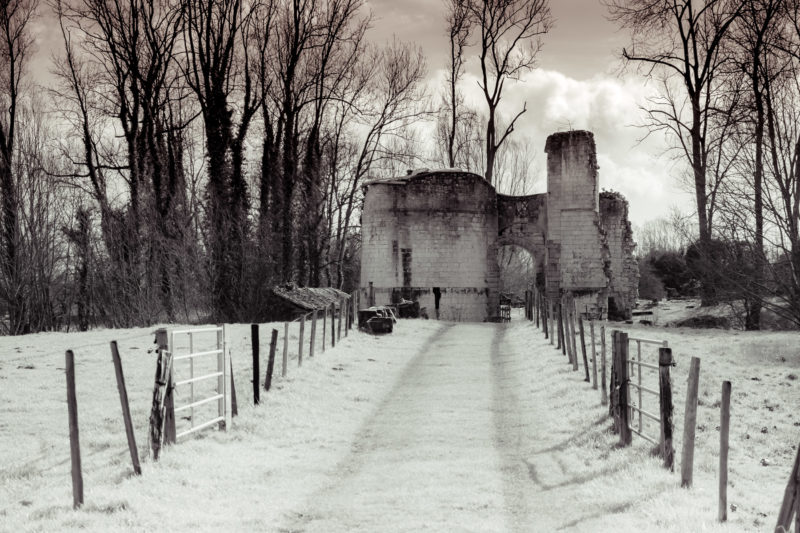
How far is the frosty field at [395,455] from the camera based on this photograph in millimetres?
6645

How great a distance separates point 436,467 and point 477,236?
24.0 metres

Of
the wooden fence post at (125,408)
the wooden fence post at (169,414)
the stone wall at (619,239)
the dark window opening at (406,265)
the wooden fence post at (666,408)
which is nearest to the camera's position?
the wooden fence post at (125,408)

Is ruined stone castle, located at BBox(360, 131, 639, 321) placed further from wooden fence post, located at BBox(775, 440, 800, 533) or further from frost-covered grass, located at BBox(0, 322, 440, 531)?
wooden fence post, located at BBox(775, 440, 800, 533)

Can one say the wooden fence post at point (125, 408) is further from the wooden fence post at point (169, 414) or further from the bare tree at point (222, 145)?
the bare tree at point (222, 145)

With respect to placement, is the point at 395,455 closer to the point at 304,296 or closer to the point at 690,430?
the point at 690,430

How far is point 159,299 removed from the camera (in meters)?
28.7

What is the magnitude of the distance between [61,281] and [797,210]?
23.9 metres

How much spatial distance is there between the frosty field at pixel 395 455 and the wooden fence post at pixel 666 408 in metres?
0.14

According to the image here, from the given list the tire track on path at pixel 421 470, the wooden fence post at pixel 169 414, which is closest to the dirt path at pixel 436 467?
the tire track on path at pixel 421 470

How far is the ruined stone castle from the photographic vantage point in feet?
102

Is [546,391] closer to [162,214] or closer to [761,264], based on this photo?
[761,264]

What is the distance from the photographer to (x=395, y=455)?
903 centimetres

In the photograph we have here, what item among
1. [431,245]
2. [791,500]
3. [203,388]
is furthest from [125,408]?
[431,245]

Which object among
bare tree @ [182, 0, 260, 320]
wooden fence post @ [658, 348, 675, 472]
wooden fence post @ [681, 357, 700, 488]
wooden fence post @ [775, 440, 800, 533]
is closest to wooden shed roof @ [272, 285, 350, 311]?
bare tree @ [182, 0, 260, 320]
